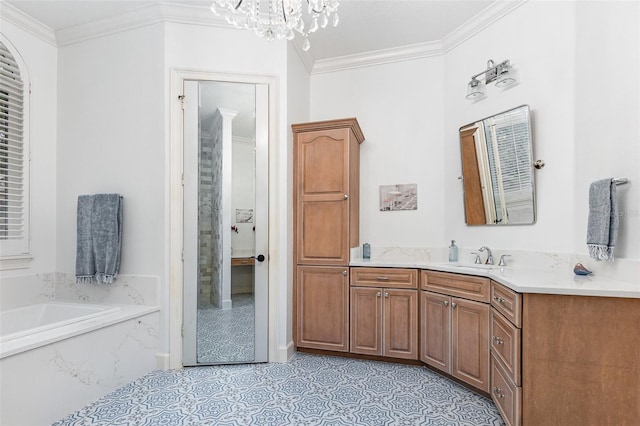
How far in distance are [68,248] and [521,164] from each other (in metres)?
4.02

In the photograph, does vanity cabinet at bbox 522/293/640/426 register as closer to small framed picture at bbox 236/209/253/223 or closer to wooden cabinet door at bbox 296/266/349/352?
wooden cabinet door at bbox 296/266/349/352

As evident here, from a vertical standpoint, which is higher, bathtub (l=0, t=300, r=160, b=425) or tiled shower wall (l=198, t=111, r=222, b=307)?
tiled shower wall (l=198, t=111, r=222, b=307)

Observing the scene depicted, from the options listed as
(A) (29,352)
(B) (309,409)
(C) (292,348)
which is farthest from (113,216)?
(B) (309,409)

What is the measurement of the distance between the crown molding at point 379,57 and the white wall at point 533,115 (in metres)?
0.06

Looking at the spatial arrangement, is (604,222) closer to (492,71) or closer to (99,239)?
(492,71)

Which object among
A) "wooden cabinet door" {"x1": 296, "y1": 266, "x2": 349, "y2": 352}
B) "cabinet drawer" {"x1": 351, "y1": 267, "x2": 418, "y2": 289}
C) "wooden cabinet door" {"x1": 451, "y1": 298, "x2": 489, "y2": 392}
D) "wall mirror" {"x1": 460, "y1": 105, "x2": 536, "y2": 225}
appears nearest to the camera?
"wooden cabinet door" {"x1": 451, "y1": 298, "x2": 489, "y2": 392}

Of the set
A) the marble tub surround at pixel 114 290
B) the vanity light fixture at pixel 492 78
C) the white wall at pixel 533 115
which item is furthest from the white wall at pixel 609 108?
the marble tub surround at pixel 114 290

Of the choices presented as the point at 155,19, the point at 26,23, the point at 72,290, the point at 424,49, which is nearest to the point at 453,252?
the point at 424,49

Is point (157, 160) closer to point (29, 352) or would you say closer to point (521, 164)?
point (29, 352)

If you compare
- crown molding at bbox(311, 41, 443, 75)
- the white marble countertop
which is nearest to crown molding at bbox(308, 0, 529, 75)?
crown molding at bbox(311, 41, 443, 75)

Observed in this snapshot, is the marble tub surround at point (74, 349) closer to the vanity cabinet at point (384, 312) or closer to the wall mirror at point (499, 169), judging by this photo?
the vanity cabinet at point (384, 312)

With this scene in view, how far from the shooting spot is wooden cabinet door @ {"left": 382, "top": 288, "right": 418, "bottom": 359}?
9.71 ft

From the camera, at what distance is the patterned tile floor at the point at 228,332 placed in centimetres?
293

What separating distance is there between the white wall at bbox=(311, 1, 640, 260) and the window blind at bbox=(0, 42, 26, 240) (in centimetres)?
271
